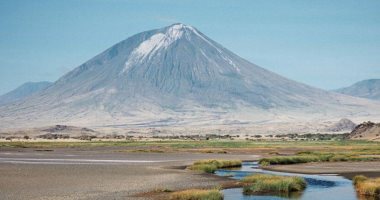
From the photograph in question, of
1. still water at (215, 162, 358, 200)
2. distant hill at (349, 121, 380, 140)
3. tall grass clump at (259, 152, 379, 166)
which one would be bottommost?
still water at (215, 162, 358, 200)

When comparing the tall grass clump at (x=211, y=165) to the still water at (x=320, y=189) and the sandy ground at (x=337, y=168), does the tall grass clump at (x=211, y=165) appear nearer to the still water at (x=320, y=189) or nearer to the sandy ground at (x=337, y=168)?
the still water at (x=320, y=189)

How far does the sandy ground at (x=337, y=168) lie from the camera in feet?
161

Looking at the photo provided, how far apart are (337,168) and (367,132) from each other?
3002 inches

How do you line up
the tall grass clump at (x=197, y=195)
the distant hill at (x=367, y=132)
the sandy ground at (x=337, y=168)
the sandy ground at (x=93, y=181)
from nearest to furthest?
the tall grass clump at (x=197, y=195) < the sandy ground at (x=93, y=181) < the sandy ground at (x=337, y=168) < the distant hill at (x=367, y=132)

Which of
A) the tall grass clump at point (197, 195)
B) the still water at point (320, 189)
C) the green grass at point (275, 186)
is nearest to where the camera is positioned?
the tall grass clump at point (197, 195)

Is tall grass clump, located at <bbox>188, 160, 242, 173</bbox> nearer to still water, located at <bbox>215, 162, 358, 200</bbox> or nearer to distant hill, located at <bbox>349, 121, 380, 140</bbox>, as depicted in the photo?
still water, located at <bbox>215, 162, 358, 200</bbox>

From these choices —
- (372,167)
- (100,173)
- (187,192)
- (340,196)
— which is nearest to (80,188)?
(187,192)

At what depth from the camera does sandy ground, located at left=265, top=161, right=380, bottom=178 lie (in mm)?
48938

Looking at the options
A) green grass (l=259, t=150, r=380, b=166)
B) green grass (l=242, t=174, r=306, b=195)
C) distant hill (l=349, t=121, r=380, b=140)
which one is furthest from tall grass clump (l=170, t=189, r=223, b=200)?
distant hill (l=349, t=121, r=380, b=140)

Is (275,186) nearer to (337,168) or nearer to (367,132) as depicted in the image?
(337,168)

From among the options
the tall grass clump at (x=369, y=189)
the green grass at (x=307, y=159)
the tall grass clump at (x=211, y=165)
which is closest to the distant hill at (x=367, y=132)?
the green grass at (x=307, y=159)

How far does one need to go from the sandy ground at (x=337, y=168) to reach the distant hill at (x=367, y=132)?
203 ft

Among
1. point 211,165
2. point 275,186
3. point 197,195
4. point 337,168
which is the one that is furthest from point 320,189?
point 337,168

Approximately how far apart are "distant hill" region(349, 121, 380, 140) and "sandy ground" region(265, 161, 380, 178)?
6182cm
